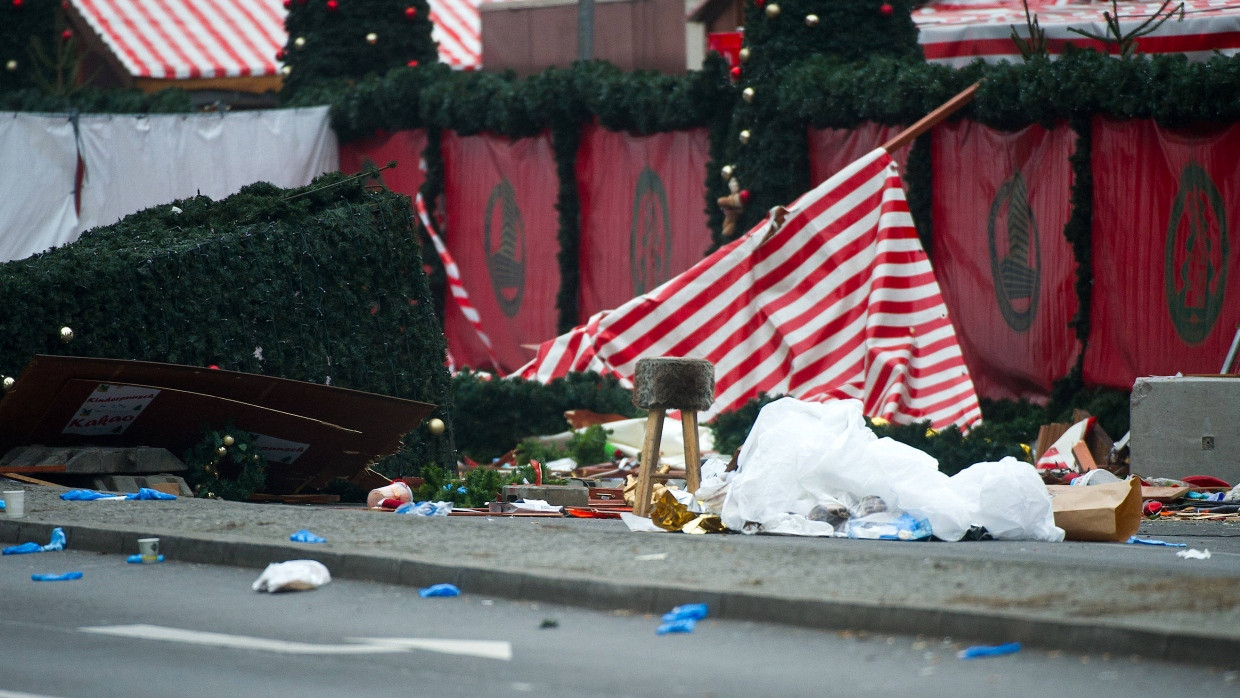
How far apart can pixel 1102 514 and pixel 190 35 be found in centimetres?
2757

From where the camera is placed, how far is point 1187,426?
13023 millimetres

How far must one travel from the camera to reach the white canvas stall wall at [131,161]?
22984 millimetres

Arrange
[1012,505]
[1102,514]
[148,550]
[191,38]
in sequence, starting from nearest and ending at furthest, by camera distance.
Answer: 1. [148,550]
2. [1012,505]
3. [1102,514]
4. [191,38]

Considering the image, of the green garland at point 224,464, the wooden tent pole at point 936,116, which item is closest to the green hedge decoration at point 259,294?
the green garland at point 224,464

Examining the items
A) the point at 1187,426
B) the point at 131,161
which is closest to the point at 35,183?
the point at 131,161

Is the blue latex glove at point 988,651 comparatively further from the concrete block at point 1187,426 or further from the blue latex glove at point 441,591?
the concrete block at point 1187,426

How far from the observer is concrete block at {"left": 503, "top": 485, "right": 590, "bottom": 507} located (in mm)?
12016

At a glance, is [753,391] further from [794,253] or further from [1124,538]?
[1124,538]

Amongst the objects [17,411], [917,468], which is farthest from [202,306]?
[917,468]

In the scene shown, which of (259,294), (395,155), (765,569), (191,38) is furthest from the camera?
(191,38)

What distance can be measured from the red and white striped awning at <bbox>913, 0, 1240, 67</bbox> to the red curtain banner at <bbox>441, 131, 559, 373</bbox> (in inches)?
211

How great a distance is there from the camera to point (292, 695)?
5.57 meters

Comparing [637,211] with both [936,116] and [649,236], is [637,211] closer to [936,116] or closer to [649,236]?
[649,236]

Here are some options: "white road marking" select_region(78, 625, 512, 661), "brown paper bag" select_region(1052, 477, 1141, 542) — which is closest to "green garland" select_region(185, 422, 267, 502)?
"white road marking" select_region(78, 625, 512, 661)
